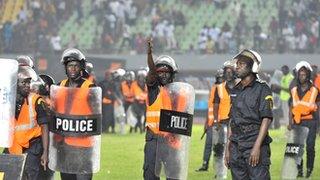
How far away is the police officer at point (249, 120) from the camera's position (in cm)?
919

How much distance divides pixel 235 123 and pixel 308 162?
575 cm

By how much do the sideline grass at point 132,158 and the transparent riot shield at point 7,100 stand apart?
5425 millimetres

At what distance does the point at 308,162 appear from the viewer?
1482 centimetres

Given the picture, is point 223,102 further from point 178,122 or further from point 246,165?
point 246,165

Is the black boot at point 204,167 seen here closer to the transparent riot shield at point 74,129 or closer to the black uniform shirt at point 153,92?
the black uniform shirt at point 153,92

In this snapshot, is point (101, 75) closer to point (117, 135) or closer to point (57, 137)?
point (117, 135)

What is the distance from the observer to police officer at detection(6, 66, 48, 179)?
960cm

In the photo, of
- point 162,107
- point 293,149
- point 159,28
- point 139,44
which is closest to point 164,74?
point 162,107

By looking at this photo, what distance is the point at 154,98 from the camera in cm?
1039

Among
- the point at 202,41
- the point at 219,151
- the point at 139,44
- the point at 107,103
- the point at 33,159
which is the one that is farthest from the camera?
the point at 139,44

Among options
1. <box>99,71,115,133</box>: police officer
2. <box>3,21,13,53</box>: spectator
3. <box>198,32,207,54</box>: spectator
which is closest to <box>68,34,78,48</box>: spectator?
<box>3,21,13,53</box>: spectator

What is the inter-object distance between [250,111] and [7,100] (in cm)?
233

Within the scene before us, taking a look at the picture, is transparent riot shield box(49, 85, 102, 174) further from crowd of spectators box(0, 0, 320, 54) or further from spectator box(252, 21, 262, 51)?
spectator box(252, 21, 262, 51)

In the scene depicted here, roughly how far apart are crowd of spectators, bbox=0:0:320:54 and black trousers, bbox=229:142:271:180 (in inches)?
963
